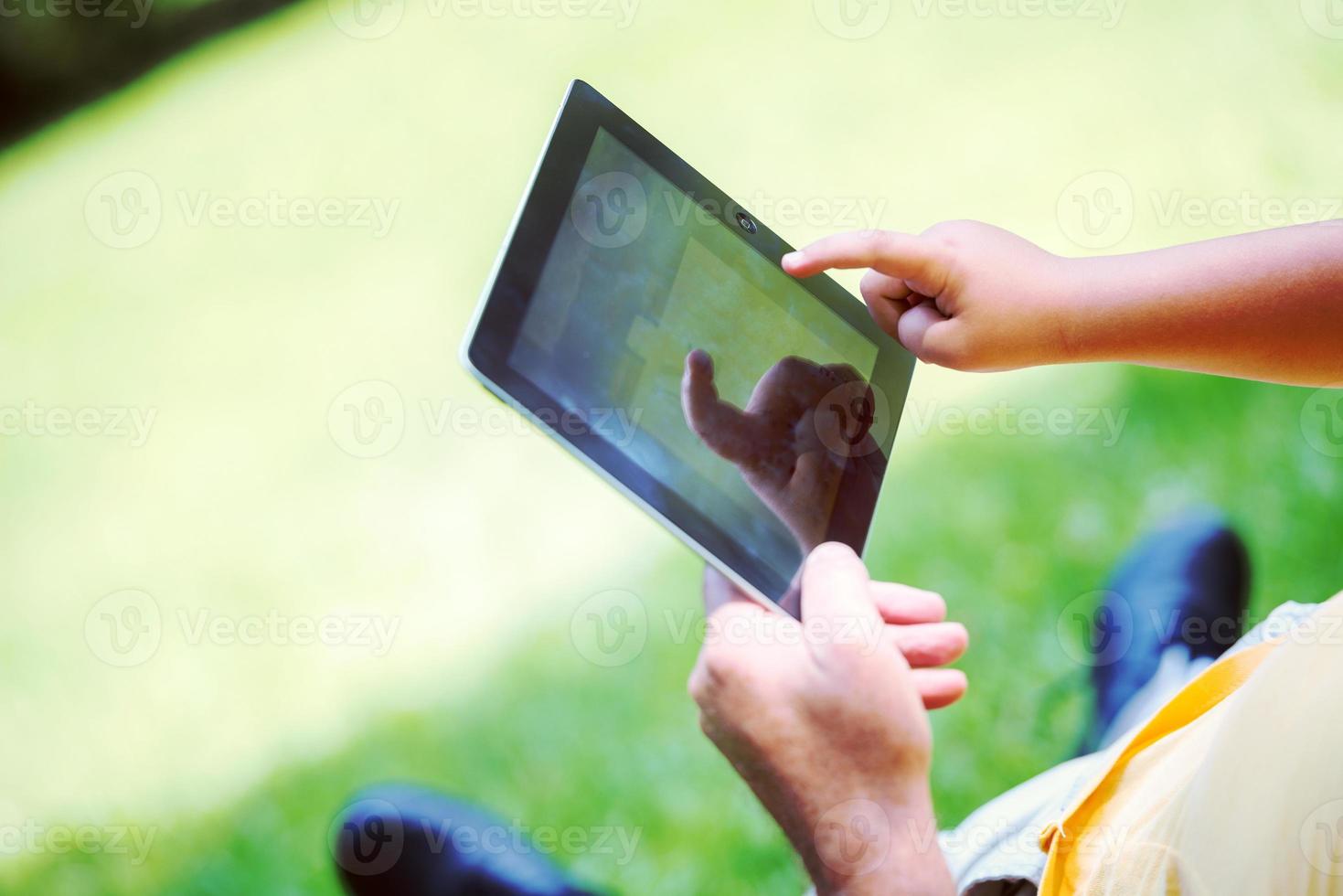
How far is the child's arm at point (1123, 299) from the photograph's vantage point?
0.71m

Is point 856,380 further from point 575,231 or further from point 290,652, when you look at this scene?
point 290,652

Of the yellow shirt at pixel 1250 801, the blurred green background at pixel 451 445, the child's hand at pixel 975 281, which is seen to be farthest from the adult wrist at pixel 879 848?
the blurred green background at pixel 451 445

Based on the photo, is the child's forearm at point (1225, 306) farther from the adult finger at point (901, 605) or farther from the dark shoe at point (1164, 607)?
the dark shoe at point (1164, 607)

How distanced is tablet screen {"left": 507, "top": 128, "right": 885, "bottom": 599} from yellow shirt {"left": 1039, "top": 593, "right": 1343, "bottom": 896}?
0.31 metres

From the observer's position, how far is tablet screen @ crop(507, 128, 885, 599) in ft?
2.57

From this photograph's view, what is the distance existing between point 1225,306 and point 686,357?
0.42 meters

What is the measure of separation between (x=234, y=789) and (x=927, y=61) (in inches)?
64.6

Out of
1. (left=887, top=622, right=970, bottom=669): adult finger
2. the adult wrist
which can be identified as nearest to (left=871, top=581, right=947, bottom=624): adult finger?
(left=887, top=622, right=970, bottom=669): adult finger

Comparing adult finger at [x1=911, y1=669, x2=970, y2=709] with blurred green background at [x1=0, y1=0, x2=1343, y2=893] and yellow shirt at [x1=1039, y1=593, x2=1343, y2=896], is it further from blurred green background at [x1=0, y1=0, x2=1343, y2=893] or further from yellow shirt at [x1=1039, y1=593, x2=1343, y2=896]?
blurred green background at [x1=0, y1=0, x2=1343, y2=893]

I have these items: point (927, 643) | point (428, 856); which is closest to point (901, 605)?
point (927, 643)

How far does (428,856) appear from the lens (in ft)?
3.96

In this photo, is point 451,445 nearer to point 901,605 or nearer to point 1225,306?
point 901,605

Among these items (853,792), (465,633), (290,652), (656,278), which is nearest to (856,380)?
(656,278)

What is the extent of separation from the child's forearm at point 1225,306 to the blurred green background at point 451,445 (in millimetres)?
717
